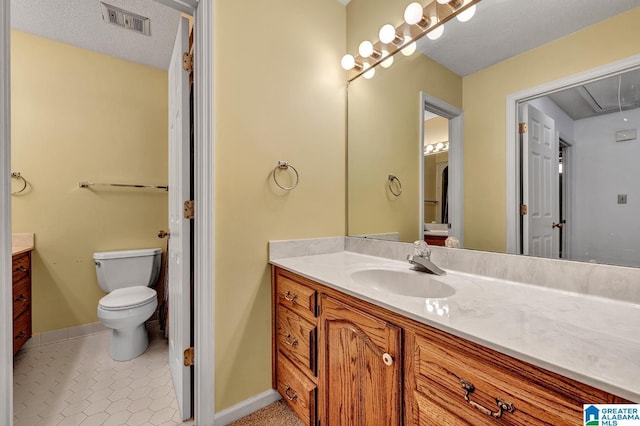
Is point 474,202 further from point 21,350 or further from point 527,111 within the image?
point 21,350

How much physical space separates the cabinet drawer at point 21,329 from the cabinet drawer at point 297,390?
1.82 meters

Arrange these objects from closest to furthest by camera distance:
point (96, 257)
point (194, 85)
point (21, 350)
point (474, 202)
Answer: point (474, 202) < point (194, 85) < point (21, 350) < point (96, 257)

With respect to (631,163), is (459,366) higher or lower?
lower

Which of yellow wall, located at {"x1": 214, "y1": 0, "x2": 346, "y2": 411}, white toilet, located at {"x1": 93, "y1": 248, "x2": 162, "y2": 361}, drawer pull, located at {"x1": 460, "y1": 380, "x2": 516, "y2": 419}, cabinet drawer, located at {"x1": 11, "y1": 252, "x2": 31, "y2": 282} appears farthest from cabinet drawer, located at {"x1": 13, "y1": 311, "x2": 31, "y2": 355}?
drawer pull, located at {"x1": 460, "y1": 380, "x2": 516, "y2": 419}

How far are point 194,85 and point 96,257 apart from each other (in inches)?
73.1

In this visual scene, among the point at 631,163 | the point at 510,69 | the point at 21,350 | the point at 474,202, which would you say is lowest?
the point at 21,350

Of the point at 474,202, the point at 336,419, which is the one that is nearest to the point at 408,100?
the point at 474,202

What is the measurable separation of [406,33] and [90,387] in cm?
274

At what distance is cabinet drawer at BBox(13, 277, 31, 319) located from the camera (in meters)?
1.81

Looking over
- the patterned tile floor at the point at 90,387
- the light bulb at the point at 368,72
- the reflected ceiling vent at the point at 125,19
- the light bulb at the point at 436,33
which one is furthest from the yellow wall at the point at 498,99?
the reflected ceiling vent at the point at 125,19

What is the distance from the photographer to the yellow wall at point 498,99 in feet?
2.90

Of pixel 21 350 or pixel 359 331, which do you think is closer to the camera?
pixel 359 331

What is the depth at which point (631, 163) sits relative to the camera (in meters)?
0.84

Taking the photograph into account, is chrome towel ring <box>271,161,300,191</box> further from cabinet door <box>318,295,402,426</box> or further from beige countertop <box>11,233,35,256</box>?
beige countertop <box>11,233,35,256</box>
